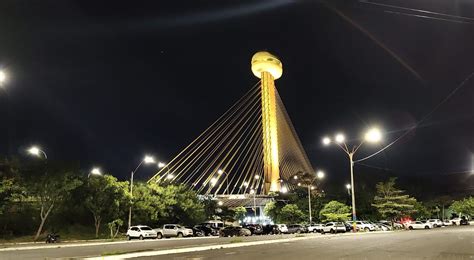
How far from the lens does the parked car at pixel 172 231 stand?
154 ft

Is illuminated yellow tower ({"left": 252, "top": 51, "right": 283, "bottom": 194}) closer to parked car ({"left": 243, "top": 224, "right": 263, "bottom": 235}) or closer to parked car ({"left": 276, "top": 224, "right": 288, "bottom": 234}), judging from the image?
parked car ({"left": 276, "top": 224, "right": 288, "bottom": 234})

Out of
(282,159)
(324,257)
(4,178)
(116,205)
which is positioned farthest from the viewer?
(282,159)

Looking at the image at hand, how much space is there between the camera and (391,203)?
65.5 meters

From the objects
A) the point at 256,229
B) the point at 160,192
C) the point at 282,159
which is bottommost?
the point at 256,229

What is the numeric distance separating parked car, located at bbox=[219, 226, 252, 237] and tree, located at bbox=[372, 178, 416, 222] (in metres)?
25.1

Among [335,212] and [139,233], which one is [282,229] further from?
[139,233]

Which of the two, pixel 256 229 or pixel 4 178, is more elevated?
pixel 4 178

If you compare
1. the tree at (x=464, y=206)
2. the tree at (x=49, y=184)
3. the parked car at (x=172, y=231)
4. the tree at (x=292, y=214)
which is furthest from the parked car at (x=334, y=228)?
the tree at (x=464, y=206)

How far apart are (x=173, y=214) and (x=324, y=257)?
43.4 metres

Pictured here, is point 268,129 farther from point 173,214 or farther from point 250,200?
point 173,214

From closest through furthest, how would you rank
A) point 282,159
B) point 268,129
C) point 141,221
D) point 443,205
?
point 141,221
point 268,129
point 282,159
point 443,205

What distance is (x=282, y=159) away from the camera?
8375cm

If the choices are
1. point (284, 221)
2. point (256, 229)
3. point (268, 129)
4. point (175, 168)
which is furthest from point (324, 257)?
point (268, 129)

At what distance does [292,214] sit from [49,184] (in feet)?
122
